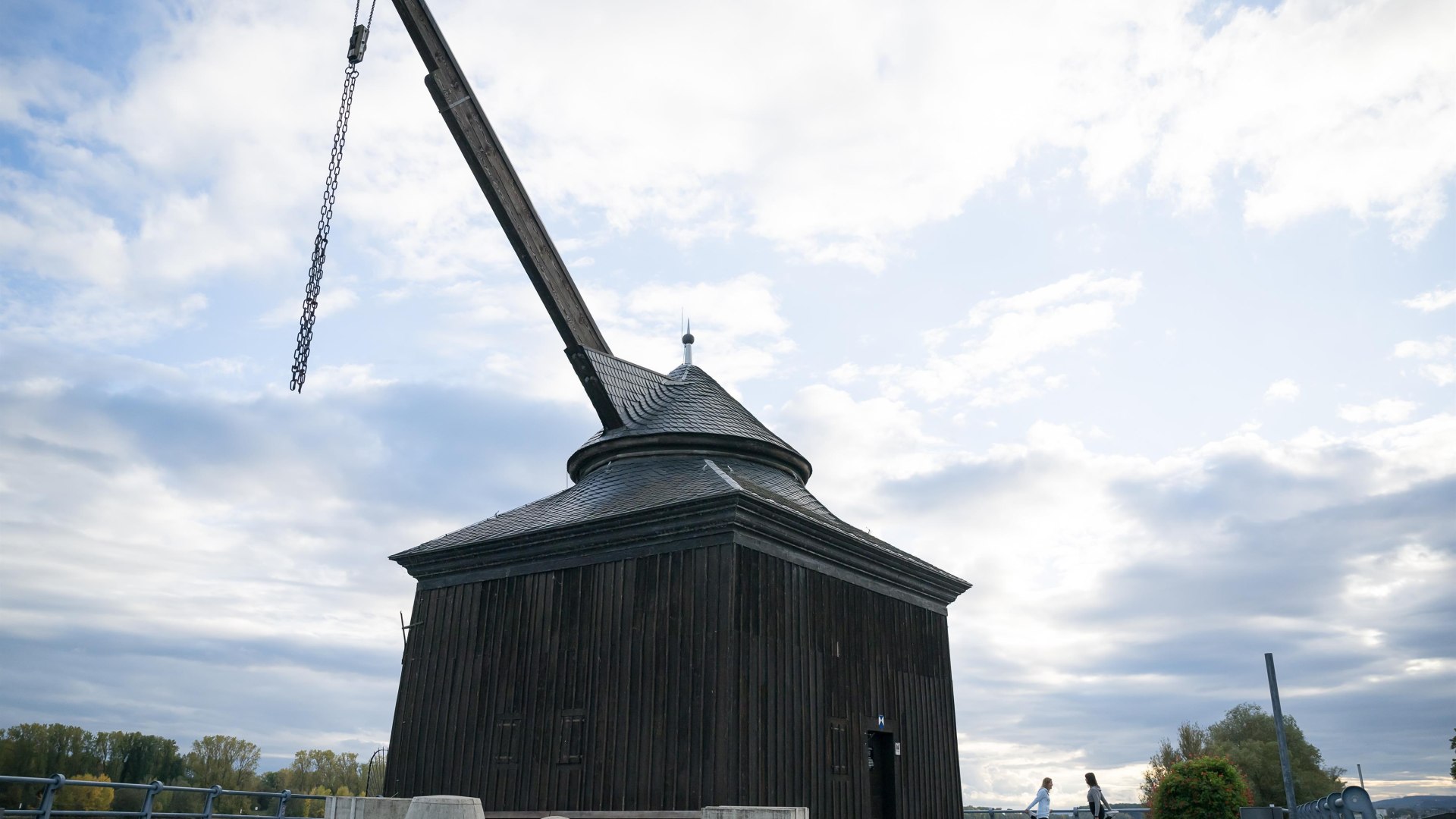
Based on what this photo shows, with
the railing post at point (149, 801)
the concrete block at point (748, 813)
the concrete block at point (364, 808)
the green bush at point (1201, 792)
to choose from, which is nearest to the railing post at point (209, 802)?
the railing post at point (149, 801)

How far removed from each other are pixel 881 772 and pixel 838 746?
6.29ft

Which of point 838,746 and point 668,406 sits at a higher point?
point 668,406

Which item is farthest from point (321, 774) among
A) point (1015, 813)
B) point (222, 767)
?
point (1015, 813)

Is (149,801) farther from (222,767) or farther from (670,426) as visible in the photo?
(222,767)

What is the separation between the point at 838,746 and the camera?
53.9ft

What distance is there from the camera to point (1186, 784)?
72.0 ft

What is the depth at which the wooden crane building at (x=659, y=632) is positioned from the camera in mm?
15117

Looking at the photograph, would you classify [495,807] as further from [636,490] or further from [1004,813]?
[1004,813]

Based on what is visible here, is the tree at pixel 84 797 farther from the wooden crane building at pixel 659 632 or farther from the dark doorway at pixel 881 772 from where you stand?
the dark doorway at pixel 881 772

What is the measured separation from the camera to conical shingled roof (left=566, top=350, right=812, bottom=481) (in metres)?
19.6

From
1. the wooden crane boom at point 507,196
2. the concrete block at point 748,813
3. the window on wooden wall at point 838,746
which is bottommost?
the concrete block at point 748,813

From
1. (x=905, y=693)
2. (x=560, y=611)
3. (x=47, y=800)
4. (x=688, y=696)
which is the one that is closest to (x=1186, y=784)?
(x=905, y=693)

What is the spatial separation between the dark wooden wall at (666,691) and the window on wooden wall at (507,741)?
1.0 inches

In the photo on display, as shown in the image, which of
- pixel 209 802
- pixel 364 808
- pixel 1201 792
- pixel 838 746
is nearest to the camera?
pixel 364 808
